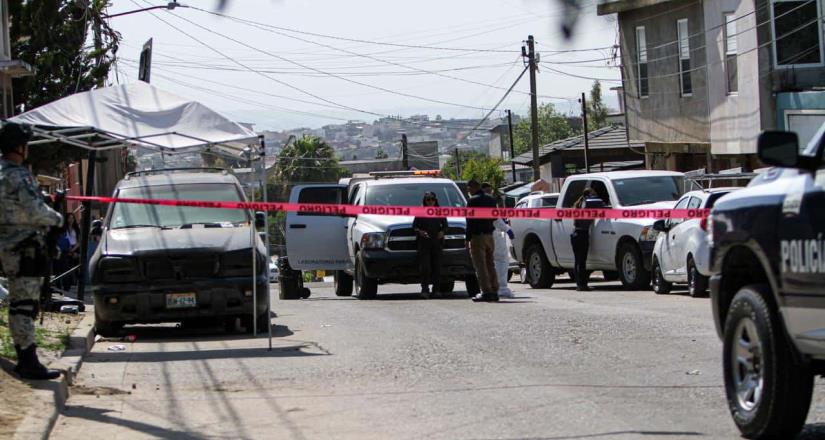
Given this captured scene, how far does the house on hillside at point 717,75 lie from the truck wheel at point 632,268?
9471mm

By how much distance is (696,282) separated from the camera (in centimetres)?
1869

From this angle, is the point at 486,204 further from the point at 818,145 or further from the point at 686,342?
Answer: the point at 818,145

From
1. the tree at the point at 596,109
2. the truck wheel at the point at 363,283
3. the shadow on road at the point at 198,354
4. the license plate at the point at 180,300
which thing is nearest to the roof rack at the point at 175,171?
the license plate at the point at 180,300

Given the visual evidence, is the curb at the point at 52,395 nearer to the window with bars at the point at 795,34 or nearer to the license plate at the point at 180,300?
the license plate at the point at 180,300

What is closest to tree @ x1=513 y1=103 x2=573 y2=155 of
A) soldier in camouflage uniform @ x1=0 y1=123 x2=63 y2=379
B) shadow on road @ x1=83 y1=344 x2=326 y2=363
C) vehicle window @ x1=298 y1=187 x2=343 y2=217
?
vehicle window @ x1=298 y1=187 x2=343 y2=217

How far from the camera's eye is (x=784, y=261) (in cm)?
667

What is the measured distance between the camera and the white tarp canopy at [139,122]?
14.0m

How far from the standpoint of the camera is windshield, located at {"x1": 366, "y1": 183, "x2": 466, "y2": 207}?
874 inches

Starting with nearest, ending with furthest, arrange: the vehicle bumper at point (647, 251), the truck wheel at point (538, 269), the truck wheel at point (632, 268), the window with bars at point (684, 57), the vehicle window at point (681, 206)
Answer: the vehicle window at point (681, 206)
the vehicle bumper at point (647, 251)
the truck wheel at point (632, 268)
the truck wheel at point (538, 269)
the window with bars at point (684, 57)

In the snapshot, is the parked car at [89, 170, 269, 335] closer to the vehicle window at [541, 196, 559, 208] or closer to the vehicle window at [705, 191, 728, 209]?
the vehicle window at [705, 191, 728, 209]

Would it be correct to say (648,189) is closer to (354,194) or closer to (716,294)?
(354,194)

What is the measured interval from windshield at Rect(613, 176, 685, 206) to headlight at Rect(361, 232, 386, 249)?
426 centimetres

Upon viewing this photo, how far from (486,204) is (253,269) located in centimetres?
568

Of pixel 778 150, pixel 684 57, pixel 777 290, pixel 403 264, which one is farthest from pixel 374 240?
pixel 684 57
